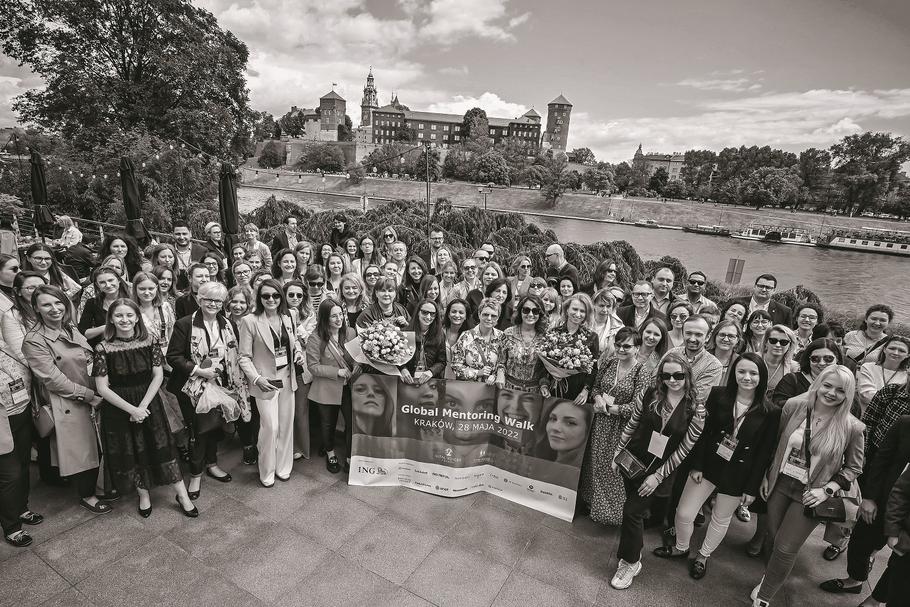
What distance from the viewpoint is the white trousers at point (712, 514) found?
130 inches

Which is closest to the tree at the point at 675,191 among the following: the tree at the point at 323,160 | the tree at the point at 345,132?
the tree at the point at 323,160

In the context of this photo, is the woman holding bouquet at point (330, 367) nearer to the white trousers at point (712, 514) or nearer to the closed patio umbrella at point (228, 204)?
the white trousers at point (712, 514)

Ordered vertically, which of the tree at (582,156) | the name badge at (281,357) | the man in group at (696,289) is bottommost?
the name badge at (281,357)

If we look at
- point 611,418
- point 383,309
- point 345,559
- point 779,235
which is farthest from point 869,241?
point 345,559

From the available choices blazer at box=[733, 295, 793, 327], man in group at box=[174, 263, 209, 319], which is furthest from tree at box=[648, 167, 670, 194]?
man in group at box=[174, 263, 209, 319]

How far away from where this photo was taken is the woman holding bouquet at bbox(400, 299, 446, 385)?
421 centimetres

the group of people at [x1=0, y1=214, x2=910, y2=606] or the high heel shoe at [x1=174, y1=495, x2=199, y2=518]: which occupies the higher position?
the group of people at [x1=0, y1=214, x2=910, y2=606]

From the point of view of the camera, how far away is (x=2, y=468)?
10.4ft

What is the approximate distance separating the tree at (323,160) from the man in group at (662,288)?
90.8m

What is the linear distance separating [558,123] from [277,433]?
12947cm

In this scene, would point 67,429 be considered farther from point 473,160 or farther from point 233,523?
point 473,160

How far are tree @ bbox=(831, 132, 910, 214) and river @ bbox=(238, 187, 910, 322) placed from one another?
2421 centimetres

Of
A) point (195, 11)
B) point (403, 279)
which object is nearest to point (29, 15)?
point (195, 11)

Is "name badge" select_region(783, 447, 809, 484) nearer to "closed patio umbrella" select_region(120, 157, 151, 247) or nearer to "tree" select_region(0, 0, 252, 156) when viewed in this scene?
"closed patio umbrella" select_region(120, 157, 151, 247)
